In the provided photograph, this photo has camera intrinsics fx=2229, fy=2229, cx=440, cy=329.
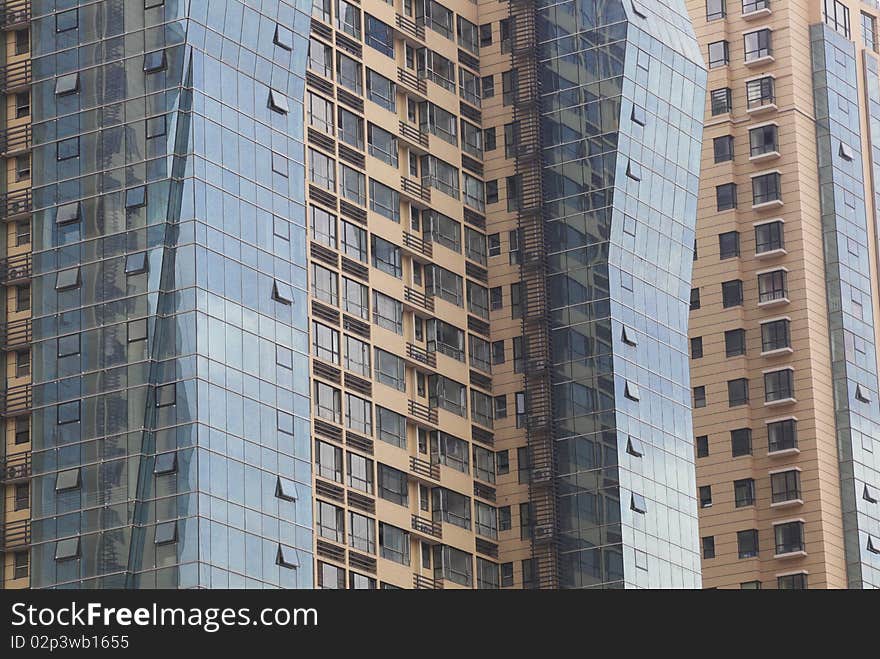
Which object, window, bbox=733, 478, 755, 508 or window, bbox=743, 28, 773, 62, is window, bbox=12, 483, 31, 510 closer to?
window, bbox=733, 478, 755, 508

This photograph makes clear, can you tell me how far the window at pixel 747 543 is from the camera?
423 ft

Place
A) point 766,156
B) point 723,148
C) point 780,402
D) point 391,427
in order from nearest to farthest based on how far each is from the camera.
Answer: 1. point 391,427
2. point 780,402
3. point 766,156
4. point 723,148

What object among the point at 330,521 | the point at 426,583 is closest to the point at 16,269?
the point at 330,521

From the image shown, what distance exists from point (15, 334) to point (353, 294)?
17.2 metres

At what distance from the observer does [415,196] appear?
112875 millimetres

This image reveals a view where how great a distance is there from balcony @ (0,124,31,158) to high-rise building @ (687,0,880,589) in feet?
158

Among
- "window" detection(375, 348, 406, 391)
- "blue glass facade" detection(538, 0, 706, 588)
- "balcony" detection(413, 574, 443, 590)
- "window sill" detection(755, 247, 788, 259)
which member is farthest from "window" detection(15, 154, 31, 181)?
"window sill" detection(755, 247, 788, 259)

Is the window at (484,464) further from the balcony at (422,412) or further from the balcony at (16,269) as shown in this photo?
the balcony at (16,269)

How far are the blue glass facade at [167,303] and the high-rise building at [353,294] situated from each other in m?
0.14

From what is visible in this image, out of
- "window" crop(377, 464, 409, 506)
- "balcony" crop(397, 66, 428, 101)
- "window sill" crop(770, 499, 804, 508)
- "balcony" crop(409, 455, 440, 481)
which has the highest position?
"balcony" crop(397, 66, 428, 101)

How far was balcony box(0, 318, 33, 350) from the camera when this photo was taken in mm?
96875

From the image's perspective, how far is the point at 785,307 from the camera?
132 metres

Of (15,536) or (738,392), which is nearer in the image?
(15,536)

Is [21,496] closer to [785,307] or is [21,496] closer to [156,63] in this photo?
[156,63]
